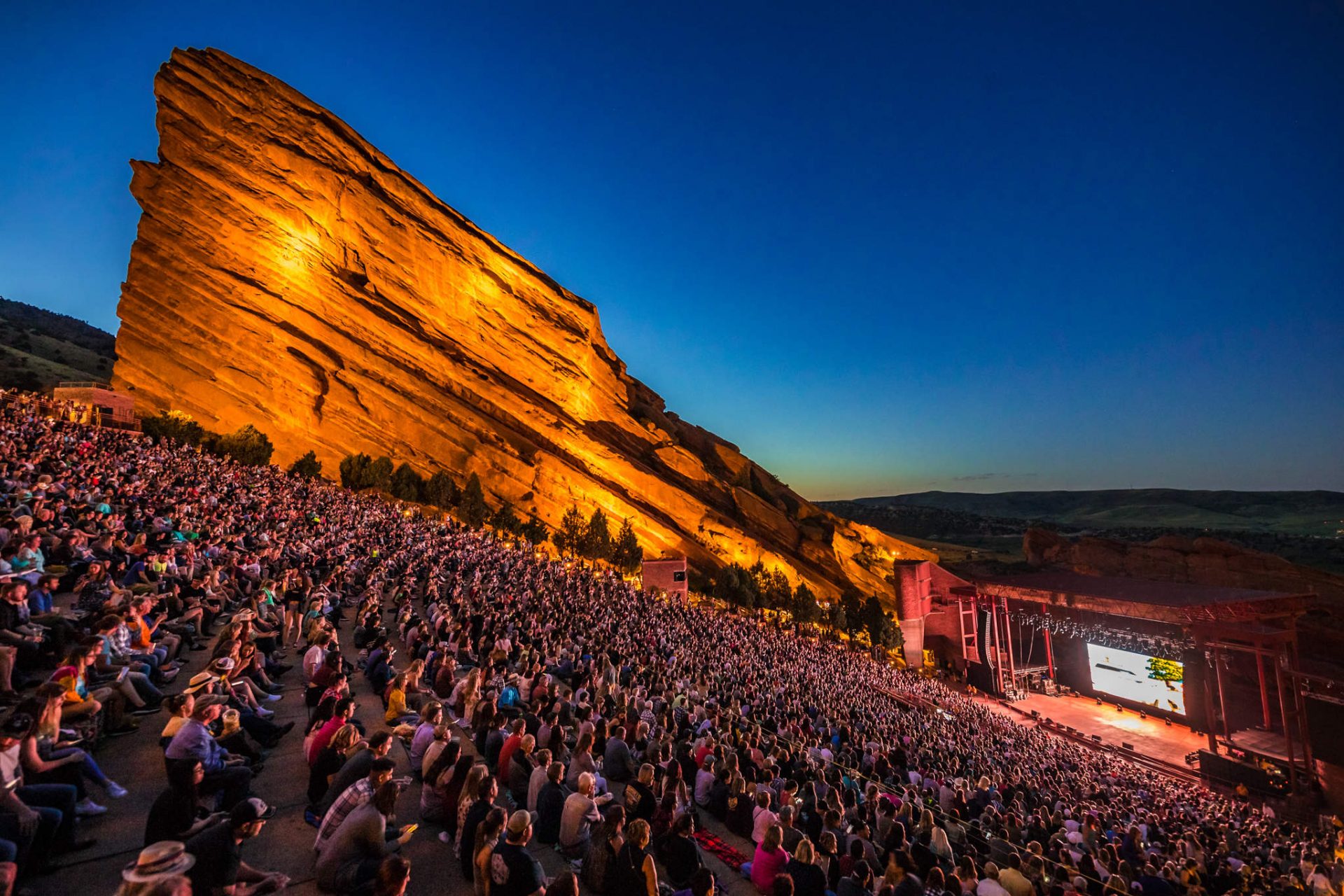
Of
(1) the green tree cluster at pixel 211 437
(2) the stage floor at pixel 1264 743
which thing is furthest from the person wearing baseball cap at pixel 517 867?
(1) the green tree cluster at pixel 211 437

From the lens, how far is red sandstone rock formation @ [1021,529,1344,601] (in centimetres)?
4294

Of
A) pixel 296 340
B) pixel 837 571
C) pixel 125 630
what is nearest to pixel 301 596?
pixel 125 630

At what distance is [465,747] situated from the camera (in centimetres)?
779

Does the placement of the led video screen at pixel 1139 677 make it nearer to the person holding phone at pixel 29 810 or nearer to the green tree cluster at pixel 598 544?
the green tree cluster at pixel 598 544

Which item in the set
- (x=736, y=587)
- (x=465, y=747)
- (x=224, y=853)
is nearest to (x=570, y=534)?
(x=736, y=587)

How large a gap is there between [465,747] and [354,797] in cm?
392

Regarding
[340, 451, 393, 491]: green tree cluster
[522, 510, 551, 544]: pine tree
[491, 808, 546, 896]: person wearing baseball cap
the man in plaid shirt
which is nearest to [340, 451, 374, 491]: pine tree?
[340, 451, 393, 491]: green tree cluster

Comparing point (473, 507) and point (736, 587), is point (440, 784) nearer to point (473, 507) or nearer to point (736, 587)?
point (473, 507)

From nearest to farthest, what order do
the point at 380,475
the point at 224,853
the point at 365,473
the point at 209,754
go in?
the point at 224,853
the point at 209,754
the point at 365,473
the point at 380,475

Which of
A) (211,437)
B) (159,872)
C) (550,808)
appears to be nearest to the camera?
(159,872)

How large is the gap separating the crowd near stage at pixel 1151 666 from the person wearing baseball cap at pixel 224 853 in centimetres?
3021

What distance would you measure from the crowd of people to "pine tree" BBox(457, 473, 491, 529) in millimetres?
24830

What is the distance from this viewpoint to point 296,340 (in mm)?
45938

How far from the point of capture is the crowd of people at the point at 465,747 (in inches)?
166
